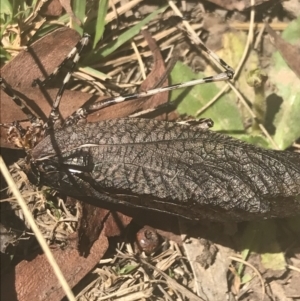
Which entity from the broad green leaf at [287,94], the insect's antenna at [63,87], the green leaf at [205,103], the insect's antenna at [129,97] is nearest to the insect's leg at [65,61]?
the insect's antenna at [63,87]

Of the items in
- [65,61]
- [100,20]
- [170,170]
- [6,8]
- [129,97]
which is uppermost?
[6,8]

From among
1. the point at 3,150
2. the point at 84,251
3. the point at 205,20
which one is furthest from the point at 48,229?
the point at 205,20

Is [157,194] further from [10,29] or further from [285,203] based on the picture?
[10,29]

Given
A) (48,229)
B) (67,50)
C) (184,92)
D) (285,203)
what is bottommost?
(48,229)

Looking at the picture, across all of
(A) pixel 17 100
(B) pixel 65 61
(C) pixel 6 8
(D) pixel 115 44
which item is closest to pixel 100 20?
(D) pixel 115 44

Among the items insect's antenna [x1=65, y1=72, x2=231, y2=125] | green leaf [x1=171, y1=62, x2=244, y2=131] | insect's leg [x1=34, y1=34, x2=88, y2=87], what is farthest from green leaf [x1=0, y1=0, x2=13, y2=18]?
green leaf [x1=171, y1=62, x2=244, y2=131]

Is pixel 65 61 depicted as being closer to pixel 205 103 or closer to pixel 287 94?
pixel 205 103
